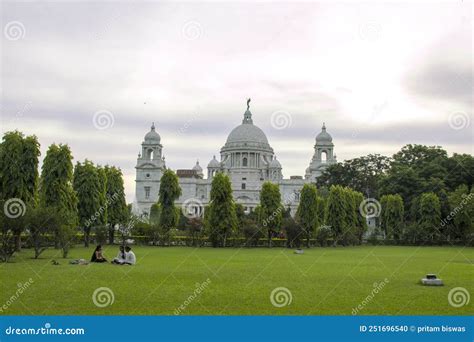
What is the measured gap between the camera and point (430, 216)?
173 ft

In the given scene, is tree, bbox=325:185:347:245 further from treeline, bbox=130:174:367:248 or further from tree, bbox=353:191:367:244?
tree, bbox=353:191:367:244

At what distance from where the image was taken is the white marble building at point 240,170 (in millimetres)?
108125

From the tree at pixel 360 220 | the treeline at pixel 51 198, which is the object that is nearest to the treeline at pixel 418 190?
the tree at pixel 360 220

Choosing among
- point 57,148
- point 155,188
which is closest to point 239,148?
point 155,188

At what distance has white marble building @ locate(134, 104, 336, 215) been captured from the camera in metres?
108

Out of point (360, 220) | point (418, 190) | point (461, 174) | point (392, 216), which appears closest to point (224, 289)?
point (392, 216)

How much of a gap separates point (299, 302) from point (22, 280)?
8581 mm

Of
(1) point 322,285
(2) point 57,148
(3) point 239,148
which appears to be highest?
(3) point 239,148

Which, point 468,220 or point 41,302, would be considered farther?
point 468,220

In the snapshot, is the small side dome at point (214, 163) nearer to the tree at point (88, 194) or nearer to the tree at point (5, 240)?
the tree at point (88, 194)

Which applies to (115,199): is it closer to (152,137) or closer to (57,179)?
(57,179)

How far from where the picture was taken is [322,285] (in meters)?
16.3

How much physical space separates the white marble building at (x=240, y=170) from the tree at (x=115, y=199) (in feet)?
167

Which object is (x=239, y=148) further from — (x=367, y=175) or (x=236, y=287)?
(x=236, y=287)
